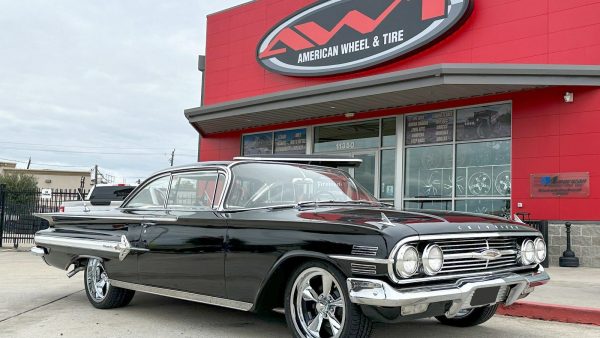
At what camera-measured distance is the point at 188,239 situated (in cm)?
499

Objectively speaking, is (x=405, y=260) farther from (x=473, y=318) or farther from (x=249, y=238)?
(x=473, y=318)

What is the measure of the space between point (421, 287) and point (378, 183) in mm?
10740

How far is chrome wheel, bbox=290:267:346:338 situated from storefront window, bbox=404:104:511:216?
27.9 feet

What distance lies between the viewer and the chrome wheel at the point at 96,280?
20.2 feet

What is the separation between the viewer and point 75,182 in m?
72.5

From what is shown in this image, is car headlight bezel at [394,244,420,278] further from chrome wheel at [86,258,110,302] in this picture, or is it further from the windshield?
chrome wheel at [86,258,110,302]

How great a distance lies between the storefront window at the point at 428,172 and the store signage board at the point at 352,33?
2411 mm

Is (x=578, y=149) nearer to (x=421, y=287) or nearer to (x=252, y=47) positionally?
(x=421, y=287)

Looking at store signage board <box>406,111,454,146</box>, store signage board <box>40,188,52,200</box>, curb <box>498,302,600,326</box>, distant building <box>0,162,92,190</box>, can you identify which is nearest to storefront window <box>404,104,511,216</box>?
store signage board <box>406,111,454,146</box>

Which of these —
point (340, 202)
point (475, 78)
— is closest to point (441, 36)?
point (475, 78)

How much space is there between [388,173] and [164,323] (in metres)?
9.59

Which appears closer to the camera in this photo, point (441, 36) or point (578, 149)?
point (578, 149)

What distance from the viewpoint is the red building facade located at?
35.7 feet

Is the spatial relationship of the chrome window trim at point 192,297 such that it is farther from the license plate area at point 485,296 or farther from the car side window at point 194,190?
the license plate area at point 485,296
